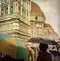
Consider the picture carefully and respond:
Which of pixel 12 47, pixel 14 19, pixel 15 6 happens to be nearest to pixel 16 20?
pixel 14 19

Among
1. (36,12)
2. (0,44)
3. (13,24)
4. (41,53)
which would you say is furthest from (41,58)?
(36,12)

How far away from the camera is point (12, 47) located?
4844 mm

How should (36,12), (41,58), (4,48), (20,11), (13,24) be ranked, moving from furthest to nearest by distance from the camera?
(36,12), (20,11), (13,24), (41,58), (4,48)

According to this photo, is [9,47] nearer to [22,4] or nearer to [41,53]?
[41,53]

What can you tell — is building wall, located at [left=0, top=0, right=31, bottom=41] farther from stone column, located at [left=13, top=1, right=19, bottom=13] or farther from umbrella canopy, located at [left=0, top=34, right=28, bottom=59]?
umbrella canopy, located at [left=0, top=34, right=28, bottom=59]

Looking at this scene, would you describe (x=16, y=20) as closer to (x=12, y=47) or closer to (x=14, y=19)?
(x=14, y=19)

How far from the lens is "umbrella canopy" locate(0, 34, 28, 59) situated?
4740 mm

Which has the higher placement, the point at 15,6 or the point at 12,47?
the point at 15,6

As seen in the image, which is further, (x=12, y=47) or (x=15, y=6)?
(x=15, y=6)

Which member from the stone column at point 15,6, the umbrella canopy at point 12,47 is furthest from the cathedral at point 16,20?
the umbrella canopy at point 12,47

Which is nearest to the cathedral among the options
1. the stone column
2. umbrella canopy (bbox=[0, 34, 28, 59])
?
the stone column

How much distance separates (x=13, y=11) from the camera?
49.2 m

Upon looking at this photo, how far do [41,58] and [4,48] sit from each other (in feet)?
3.52

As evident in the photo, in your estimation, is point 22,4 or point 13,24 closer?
point 13,24
